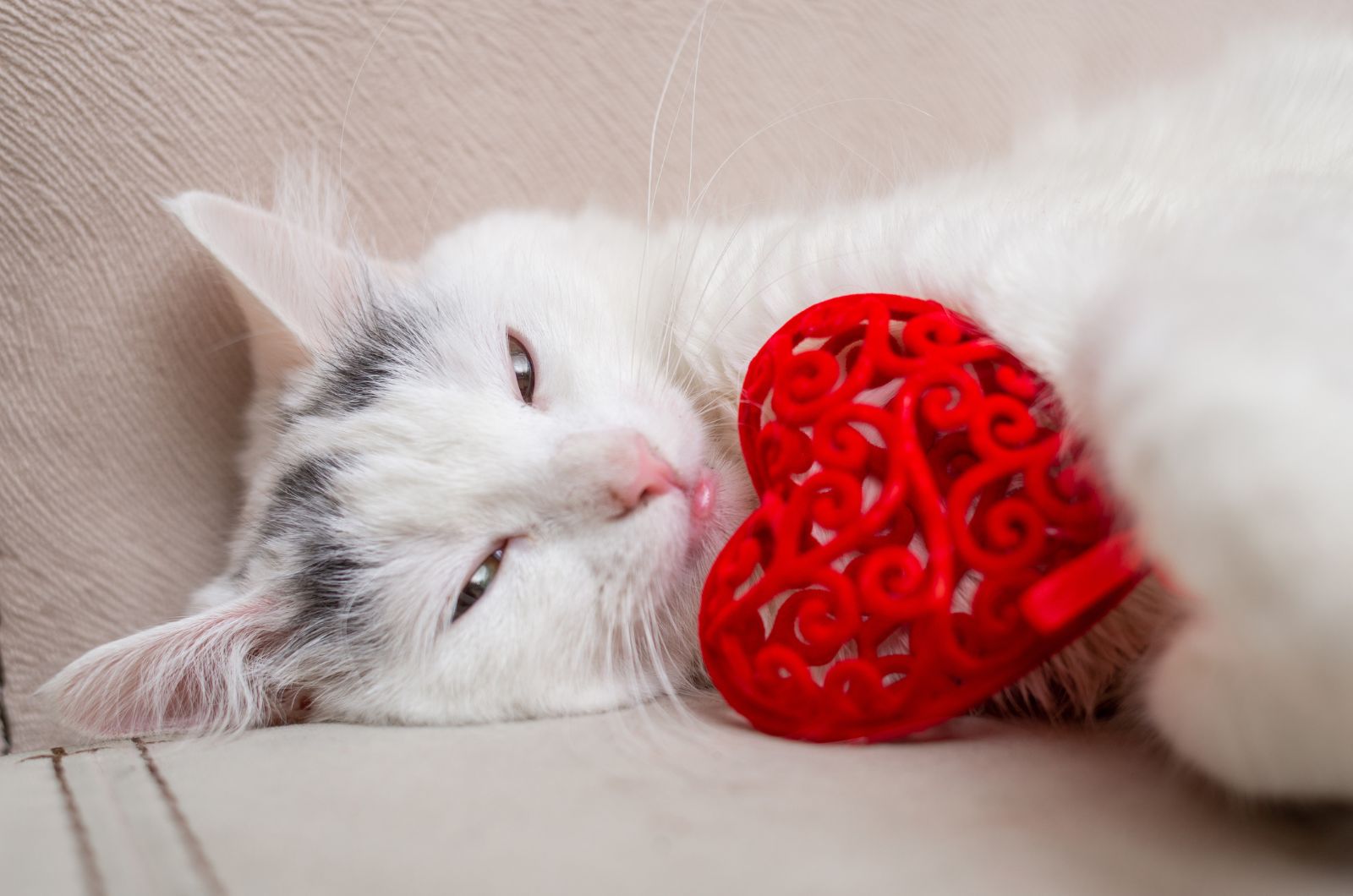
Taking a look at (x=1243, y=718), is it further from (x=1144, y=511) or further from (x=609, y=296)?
(x=609, y=296)

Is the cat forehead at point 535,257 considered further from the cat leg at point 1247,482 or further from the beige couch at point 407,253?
the cat leg at point 1247,482

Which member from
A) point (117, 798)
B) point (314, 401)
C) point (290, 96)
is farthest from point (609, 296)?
point (117, 798)

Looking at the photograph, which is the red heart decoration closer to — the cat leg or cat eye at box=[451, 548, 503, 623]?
the cat leg

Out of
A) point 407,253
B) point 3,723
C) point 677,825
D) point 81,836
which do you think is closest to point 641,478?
point 677,825

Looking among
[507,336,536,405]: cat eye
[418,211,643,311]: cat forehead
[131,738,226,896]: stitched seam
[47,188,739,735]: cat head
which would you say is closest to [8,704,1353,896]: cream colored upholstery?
[131,738,226,896]: stitched seam

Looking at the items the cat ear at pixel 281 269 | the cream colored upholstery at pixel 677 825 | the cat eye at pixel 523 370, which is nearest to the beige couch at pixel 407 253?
the cream colored upholstery at pixel 677 825

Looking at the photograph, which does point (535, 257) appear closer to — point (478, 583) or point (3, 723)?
point (478, 583)

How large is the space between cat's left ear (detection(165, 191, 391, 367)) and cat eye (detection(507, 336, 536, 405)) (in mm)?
218

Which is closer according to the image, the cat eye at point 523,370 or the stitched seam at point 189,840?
the stitched seam at point 189,840

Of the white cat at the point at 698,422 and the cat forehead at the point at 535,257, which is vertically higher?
the cat forehead at the point at 535,257

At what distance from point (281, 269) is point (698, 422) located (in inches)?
20.9

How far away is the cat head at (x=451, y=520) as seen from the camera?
796mm

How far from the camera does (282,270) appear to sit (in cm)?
103

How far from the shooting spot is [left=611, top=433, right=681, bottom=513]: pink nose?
30.1 inches
